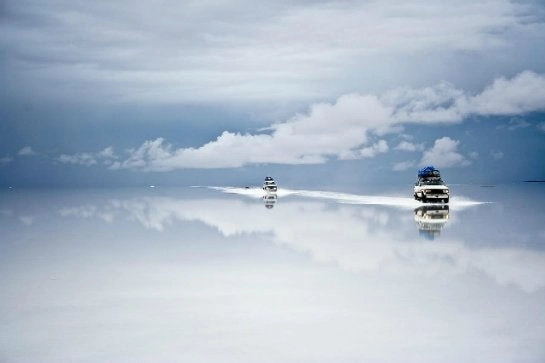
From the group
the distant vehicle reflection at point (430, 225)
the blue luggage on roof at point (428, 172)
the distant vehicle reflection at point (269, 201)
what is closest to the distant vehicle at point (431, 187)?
the blue luggage on roof at point (428, 172)

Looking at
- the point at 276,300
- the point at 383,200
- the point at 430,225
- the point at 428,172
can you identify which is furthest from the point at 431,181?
the point at 276,300

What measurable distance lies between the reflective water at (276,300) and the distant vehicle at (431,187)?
105ft

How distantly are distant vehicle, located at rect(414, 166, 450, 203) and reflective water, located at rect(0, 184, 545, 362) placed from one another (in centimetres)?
3186

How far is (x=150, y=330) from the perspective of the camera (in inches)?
479

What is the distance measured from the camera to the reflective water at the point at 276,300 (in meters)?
10.9

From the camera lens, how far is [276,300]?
581 inches

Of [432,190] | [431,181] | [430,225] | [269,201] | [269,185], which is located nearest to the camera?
[430,225]

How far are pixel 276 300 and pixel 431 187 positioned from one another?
4873 centimetres

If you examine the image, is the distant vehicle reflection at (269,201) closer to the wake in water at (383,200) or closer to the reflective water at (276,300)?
the wake in water at (383,200)

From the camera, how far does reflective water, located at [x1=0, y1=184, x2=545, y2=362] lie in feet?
35.7

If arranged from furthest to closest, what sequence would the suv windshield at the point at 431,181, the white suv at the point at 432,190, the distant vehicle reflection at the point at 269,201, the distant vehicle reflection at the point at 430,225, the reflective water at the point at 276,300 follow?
the suv windshield at the point at 431,181 < the distant vehicle reflection at the point at 269,201 < the white suv at the point at 432,190 < the distant vehicle reflection at the point at 430,225 < the reflective water at the point at 276,300

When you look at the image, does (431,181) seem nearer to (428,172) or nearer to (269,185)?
(428,172)

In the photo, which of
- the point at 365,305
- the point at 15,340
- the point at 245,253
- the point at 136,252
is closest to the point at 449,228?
the point at 245,253

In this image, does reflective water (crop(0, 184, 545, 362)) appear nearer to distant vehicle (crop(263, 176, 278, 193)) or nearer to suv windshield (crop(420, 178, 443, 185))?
suv windshield (crop(420, 178, 443, 185))
